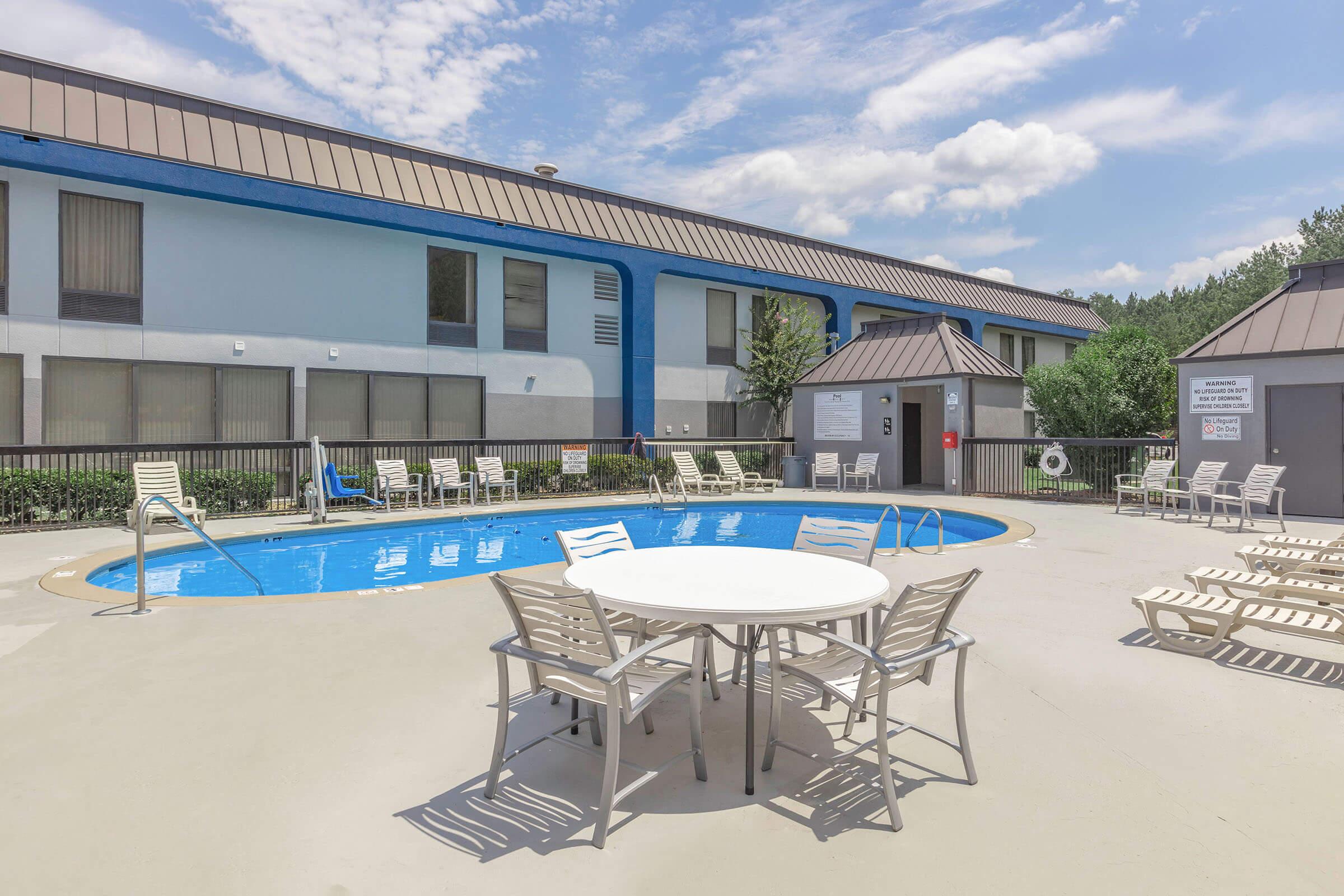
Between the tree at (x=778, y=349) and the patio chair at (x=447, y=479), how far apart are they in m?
10.1

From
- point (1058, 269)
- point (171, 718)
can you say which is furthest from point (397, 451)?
point (1058, 269)

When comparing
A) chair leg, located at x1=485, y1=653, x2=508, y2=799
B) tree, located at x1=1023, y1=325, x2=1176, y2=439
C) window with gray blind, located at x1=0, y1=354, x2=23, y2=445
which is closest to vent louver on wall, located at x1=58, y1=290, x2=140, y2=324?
window with gray blind, located at x1=0, y1=354, x2=23, y2=445

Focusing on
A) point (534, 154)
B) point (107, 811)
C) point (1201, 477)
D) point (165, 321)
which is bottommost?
point (107, 811)

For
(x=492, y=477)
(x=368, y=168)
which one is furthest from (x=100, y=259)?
(x=492, y=477)

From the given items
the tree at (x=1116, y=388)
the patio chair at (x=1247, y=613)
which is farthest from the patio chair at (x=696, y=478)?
the patio chair at (x=1247, y=613)

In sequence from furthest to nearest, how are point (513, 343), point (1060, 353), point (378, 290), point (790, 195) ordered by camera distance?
point (1060, 353)
point (790, 195)
point (513, 343)
point (378, 290)

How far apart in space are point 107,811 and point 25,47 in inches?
581

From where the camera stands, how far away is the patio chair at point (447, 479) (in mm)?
13742

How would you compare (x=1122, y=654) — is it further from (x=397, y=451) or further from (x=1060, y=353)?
(x=1060, y=353)

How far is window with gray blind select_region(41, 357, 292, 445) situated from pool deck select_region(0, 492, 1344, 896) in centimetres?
975

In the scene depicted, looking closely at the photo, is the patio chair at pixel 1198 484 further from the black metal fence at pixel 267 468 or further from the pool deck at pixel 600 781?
the black metal fence at pixel 267 468

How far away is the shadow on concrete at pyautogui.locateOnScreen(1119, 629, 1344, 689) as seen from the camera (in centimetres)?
422

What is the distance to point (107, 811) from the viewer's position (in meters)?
2.66

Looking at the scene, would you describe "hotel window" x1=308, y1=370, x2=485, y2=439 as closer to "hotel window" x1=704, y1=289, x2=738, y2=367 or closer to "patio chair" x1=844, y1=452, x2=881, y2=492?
"hotel window" x1=704, y1=289, x2=738, y2=367
